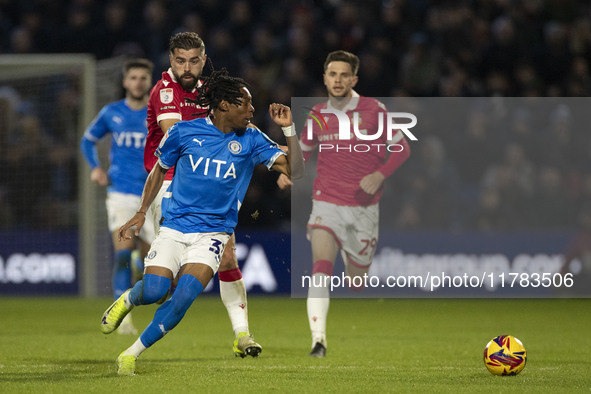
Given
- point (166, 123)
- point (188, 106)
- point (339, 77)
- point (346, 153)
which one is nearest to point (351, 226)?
point (346, 153)

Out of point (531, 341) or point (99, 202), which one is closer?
point (531, 341)

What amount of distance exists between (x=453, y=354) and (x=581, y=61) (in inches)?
322

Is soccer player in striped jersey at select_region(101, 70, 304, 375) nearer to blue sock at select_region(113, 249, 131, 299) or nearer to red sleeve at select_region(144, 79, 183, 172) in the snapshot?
red sleeve at select_region(144, 79, 183, 172)

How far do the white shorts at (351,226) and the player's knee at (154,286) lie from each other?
211 centimetres

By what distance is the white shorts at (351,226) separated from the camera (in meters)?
8.42

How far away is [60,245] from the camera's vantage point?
15.1 m

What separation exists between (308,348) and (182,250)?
2.29 meters

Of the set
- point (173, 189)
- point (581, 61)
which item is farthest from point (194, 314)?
point (581, 61)

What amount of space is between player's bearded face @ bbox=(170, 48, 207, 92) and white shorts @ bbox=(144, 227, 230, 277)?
1444mm

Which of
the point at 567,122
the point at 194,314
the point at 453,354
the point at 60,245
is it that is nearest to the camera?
the point at 453,354

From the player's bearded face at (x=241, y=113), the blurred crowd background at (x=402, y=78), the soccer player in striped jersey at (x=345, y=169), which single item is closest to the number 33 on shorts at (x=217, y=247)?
the player's bearded face at (x=241, y=113)

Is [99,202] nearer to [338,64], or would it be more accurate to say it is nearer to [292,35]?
[292,35]

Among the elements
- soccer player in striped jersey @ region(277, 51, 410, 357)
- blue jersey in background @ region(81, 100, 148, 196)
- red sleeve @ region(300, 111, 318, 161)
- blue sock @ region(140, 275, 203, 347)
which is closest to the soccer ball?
soccer player in striped jersey @ region(277, 51, 410, 357)

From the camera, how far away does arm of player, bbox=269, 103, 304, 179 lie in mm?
6730
